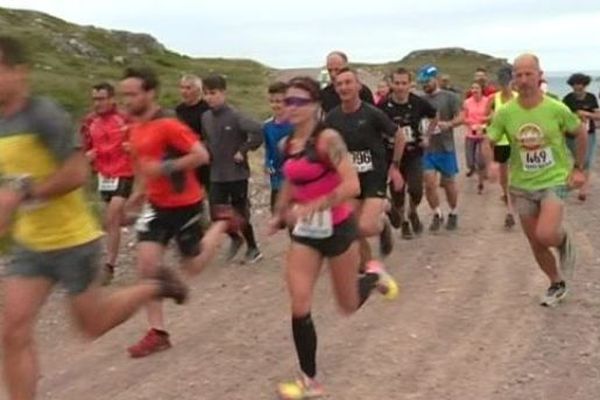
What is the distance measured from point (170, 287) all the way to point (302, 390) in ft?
3.34

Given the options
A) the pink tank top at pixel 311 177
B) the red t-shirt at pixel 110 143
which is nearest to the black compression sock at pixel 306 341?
the pink tank top at pixel 311 177

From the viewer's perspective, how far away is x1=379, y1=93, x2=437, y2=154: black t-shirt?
13.6 metres

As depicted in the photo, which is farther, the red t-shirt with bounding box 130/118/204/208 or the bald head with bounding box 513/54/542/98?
the bald head with bounding box 513/54/542/98

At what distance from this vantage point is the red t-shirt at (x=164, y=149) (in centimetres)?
845

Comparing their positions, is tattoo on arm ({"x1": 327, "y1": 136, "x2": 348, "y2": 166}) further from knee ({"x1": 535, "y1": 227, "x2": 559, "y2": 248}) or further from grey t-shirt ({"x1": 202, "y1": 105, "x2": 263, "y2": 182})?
grey t-shirt ({"x1": 202, "y1": 105, "x2": 263, "y2": 182})

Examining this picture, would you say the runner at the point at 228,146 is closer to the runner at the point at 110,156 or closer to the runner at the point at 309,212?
the runner at the point at 110,156

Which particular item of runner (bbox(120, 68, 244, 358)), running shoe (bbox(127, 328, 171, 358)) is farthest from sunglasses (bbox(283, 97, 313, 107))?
running shoe (bbox(127, 328, 171, 358))

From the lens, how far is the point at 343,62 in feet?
39.5

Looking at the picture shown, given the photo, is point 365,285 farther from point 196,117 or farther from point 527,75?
point 196,117

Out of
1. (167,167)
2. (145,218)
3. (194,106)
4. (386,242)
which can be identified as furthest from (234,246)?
(167,167)

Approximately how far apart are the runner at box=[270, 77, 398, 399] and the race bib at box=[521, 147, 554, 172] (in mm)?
2705

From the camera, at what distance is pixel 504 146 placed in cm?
1023

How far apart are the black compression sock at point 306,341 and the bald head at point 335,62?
4.53 metres

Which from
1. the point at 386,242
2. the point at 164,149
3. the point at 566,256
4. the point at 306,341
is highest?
the point at 164,149
